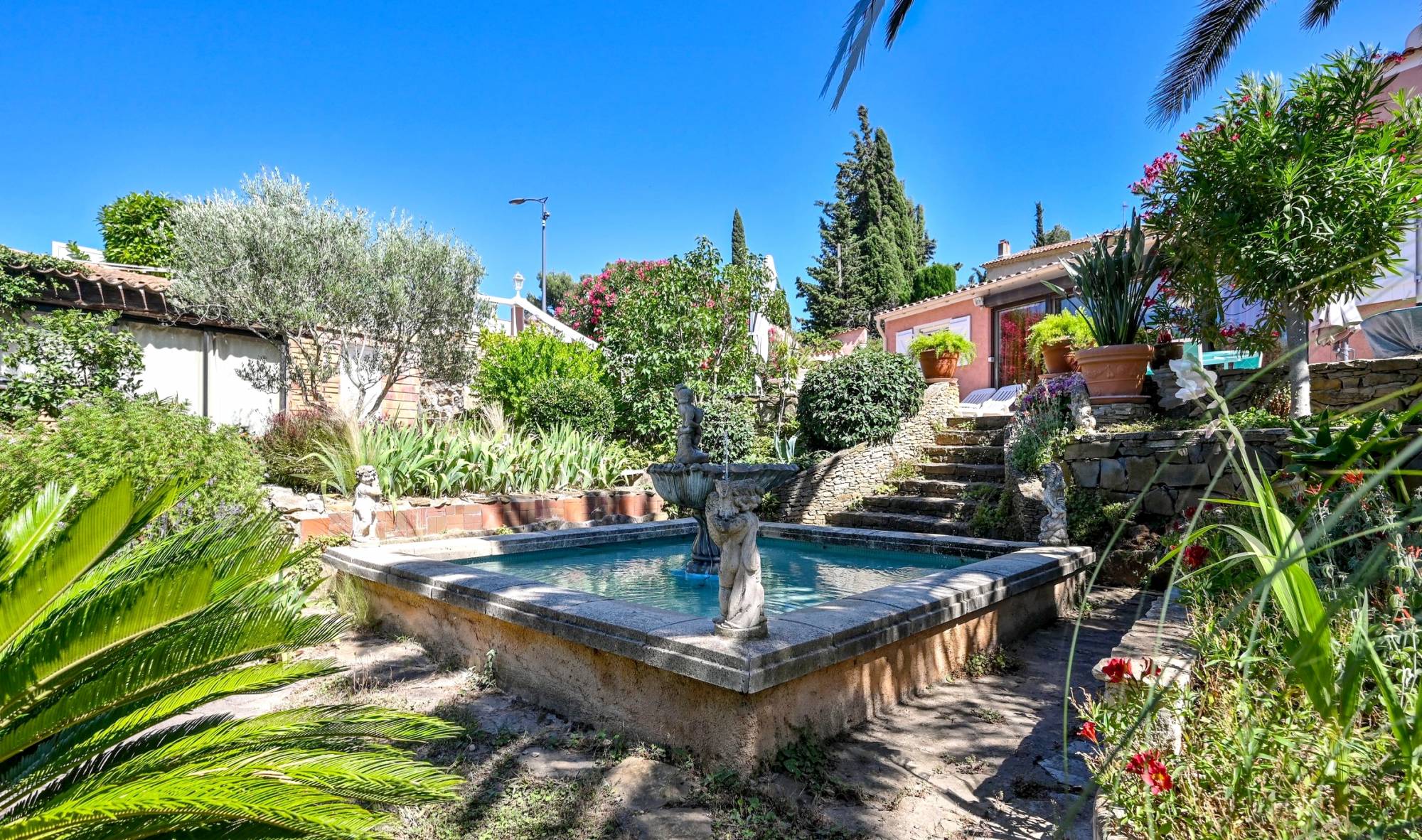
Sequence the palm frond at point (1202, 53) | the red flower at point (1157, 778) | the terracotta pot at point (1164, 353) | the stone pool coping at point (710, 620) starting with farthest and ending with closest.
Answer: the terracotta pot at point (1164, 353) < the palm frond at point (1202, 53) < the stone pool coping at point (710, 620) < the red flower at point (1157, 778)

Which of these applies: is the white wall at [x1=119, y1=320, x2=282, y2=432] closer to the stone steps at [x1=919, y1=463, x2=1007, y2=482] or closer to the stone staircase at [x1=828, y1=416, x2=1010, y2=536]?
the stone staircase at [x1=828, y1=416, x2=1010, y2=536]

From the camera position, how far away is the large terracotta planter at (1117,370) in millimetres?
6875

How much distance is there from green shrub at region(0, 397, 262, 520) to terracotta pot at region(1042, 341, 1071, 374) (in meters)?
9.85

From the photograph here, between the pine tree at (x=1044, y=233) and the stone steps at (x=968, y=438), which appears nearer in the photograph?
the stone steps at (x=968, y=438)

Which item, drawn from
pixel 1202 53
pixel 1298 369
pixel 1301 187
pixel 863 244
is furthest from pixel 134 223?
pixel 863 244

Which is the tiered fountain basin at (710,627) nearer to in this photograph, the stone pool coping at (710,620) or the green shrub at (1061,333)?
the stone pool coping at (710,620)

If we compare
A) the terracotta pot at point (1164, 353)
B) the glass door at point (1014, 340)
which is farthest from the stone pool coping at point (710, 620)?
the glass door at point (1014, 340)

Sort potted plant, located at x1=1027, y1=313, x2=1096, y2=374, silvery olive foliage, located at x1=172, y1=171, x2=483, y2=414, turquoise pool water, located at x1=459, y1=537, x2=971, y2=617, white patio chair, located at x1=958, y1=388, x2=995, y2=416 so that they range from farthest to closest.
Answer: white patio chair, located at x1=958, y1=388, x2=995, y2=416
potted plant, located at x1=1027, y1=313, x2=1096, y2=374
silvery olive foliage, located at x1=172, y1=171, x2=483, y2=414
turquoise pool water, located at x1=459, y1=537, x2=971, y2=617

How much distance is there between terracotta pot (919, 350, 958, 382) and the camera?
1234 centimetres

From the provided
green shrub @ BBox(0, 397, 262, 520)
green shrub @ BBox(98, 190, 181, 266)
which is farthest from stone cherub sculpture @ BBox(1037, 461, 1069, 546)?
green shrub @ BBox(98, 190, 181, 266)

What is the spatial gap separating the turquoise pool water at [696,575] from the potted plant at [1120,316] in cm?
257

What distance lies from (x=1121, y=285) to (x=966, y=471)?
9.86 feet

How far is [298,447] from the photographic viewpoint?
8219 millimetres

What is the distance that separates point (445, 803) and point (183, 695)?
47.8 inches
